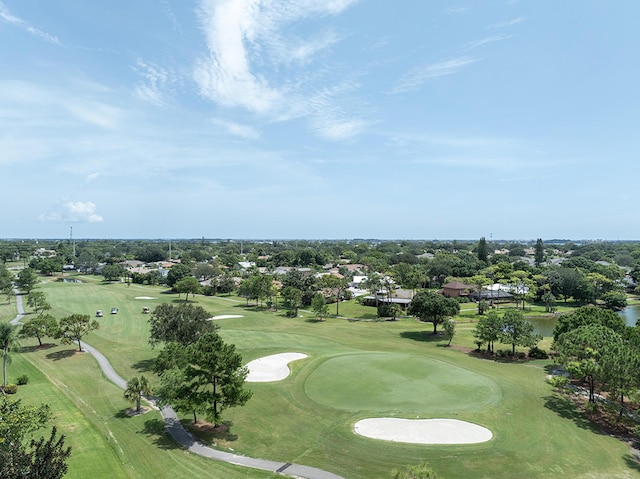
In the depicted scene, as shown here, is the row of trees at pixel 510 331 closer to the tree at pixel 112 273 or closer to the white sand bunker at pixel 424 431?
the white sand bunker at pixel 424 431

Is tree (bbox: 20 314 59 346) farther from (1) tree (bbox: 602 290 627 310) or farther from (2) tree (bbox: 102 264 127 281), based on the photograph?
(1) tree (bbox: 602 290 627 310)

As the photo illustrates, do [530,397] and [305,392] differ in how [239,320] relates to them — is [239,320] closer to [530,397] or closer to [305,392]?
[305,392]

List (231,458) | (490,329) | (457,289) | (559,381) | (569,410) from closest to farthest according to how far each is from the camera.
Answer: (231,458)
(569,410)
(559,381)
(490,329)
(457,289)

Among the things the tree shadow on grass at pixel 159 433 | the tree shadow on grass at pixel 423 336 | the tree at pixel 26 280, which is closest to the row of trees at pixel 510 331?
the tree shadow on grass at pixel 423 336

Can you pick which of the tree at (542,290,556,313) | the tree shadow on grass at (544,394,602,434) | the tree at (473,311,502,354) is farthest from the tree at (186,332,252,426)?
the tree at (542,290,556,313)

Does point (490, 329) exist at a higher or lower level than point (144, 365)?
higher

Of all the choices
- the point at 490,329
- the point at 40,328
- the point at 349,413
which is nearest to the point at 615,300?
the point at 490,329

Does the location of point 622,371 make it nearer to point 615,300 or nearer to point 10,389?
point 10,389

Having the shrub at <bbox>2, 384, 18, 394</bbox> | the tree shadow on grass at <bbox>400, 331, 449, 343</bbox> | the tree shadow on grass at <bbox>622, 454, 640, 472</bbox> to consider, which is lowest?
the tree shadow on grass at <bbox>400, 331, 449, 343</bbox>

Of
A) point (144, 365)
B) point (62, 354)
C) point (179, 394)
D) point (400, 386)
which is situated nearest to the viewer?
point (179, 394)
